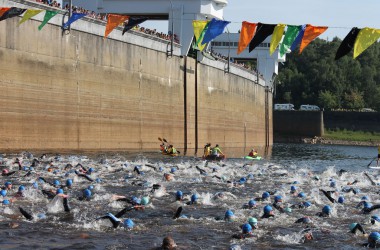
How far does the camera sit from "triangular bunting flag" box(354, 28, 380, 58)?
3350 centimetres

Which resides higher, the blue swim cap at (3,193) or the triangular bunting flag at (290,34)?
the triangular bunting flag at (290,34)

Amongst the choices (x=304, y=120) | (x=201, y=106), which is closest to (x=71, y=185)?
(x=201, y=106)

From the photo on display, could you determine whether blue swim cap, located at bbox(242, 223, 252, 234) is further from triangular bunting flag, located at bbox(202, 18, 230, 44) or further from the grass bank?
the grass bank

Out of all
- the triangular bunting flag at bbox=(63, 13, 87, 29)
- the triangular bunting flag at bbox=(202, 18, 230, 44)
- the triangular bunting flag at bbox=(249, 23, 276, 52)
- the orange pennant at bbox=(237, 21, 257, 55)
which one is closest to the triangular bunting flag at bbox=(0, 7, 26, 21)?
the triangular bunting flag at bbox=(63, 13, 87, 29)

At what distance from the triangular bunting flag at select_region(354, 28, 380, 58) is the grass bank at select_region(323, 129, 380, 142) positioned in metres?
86.9

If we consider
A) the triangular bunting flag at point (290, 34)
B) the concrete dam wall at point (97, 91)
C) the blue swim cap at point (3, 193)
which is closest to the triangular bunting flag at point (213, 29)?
the triangular bunting flag at point (290, 34)

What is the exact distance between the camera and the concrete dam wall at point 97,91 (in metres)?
40.9

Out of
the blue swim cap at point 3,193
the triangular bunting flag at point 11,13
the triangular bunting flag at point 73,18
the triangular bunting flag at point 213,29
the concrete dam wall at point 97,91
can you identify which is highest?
the triangular bunting flag at point 73,18

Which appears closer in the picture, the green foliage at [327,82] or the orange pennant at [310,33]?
the orange pennant at [310,33]

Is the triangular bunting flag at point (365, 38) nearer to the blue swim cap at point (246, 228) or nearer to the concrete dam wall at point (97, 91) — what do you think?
the blue swim cap at point (246, 228)

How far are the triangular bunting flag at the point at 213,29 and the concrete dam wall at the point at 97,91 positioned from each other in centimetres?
1180

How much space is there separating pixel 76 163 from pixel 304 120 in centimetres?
8442

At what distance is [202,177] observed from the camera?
34344 millimetres

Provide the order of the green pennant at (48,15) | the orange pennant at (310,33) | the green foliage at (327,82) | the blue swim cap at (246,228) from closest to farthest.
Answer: the blue swim cap at (246,228), the orange pennant at (310,33), the green pennant at (48,15), the green foliage at (327,82)
